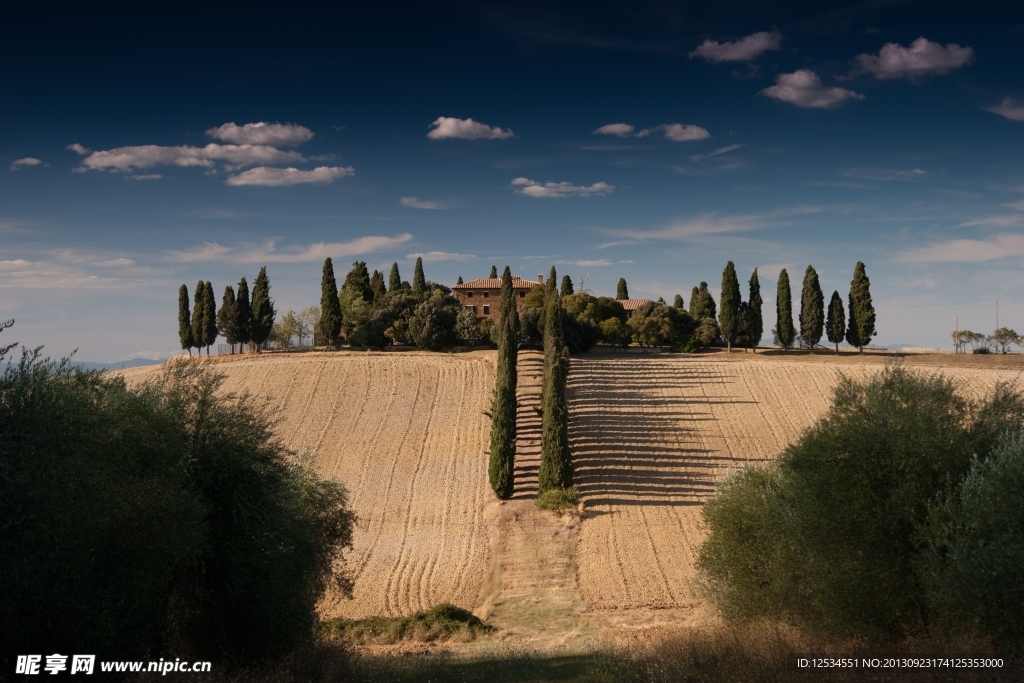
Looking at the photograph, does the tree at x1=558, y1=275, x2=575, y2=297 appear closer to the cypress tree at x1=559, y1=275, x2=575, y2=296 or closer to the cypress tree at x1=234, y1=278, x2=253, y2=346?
the cypress tree at x1=559, y1=275, x2=575, y2=296

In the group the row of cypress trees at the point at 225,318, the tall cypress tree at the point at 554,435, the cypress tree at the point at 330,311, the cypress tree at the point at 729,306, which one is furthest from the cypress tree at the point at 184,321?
the cypress tree at the point at 729,306

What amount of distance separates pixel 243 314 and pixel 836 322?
2357 inches

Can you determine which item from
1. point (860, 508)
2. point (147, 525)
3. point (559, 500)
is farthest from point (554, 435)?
point (147, 525)

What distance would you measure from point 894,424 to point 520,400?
3135 centimetres

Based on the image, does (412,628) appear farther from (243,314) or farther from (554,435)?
(243,314)

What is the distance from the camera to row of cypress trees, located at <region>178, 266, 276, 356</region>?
72.8m

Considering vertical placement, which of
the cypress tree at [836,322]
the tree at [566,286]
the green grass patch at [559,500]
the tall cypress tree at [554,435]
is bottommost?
the green grass patch at [559,500]

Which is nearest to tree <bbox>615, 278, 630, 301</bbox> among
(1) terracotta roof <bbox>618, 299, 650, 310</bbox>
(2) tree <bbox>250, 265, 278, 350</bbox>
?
(1) terracotta roof <bbox>618, 299, 650, 310</bbox>

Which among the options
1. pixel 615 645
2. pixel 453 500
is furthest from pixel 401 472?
pixel 615 645

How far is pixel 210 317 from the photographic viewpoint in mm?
73312

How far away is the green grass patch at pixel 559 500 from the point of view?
35.0 m

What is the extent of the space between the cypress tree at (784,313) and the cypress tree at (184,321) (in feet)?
200

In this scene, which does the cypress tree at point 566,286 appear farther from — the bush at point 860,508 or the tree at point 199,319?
the bush at point 860,508

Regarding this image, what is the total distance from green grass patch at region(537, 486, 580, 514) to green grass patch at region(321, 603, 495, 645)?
11.6 metres
